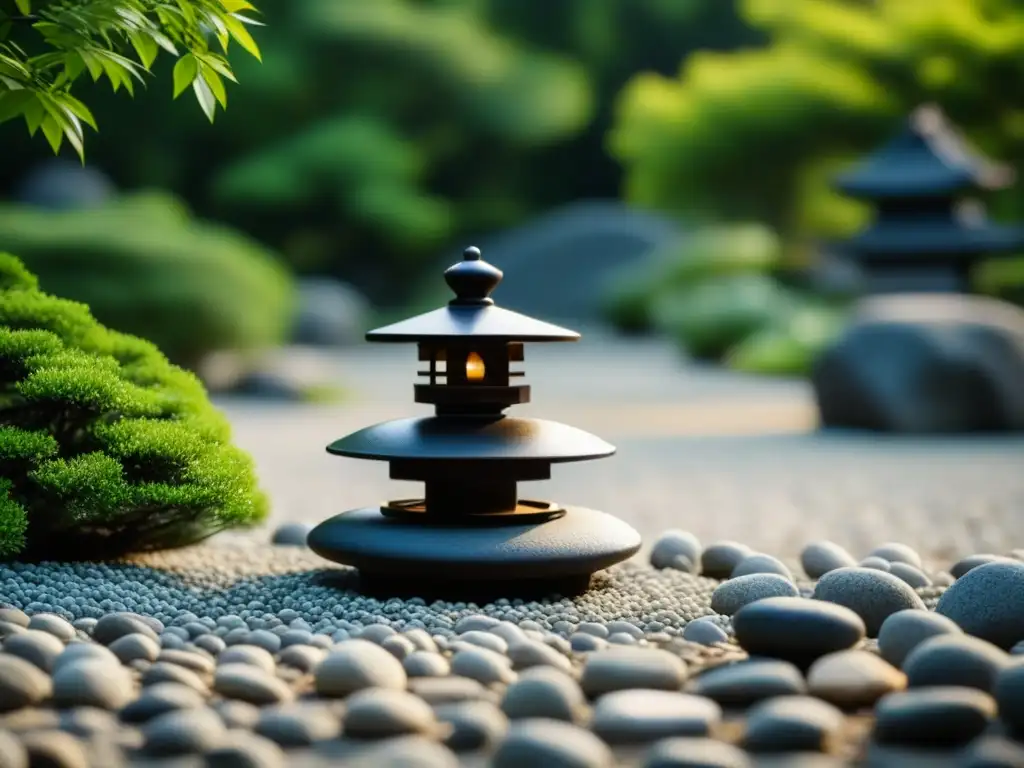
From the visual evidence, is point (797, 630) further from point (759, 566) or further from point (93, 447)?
point (93, 447)

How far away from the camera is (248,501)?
3744 millimetres

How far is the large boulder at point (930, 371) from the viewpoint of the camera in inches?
351

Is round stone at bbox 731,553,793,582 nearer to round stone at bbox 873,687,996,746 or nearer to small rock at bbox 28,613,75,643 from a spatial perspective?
round stone at bbox 873,687,996,746

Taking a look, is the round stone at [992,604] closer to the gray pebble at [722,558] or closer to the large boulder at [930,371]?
the gray pebble at [722,558]

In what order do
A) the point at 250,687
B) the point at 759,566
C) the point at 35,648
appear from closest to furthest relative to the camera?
1. the point at 250,687
2. the point at 35,648
3. the point at 759,566

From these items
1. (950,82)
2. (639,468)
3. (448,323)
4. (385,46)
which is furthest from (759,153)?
(448,323)

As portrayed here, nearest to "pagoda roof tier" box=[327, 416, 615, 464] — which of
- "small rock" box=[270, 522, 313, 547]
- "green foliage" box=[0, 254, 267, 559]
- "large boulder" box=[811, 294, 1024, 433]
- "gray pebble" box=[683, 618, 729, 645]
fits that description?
"green foliage" box=[0, 254, 267, 559]

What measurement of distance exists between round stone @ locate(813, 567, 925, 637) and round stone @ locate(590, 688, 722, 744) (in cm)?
91

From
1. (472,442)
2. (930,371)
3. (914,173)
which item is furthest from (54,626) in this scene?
(914,173)

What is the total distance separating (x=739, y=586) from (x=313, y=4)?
21.6 metres

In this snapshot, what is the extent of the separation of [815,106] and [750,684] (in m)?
16.2

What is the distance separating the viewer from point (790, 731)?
7.68 ft

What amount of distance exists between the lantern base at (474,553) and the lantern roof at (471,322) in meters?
0.50

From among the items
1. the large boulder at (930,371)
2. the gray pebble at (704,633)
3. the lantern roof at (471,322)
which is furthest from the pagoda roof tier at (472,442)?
the large boulder at (930,371)
